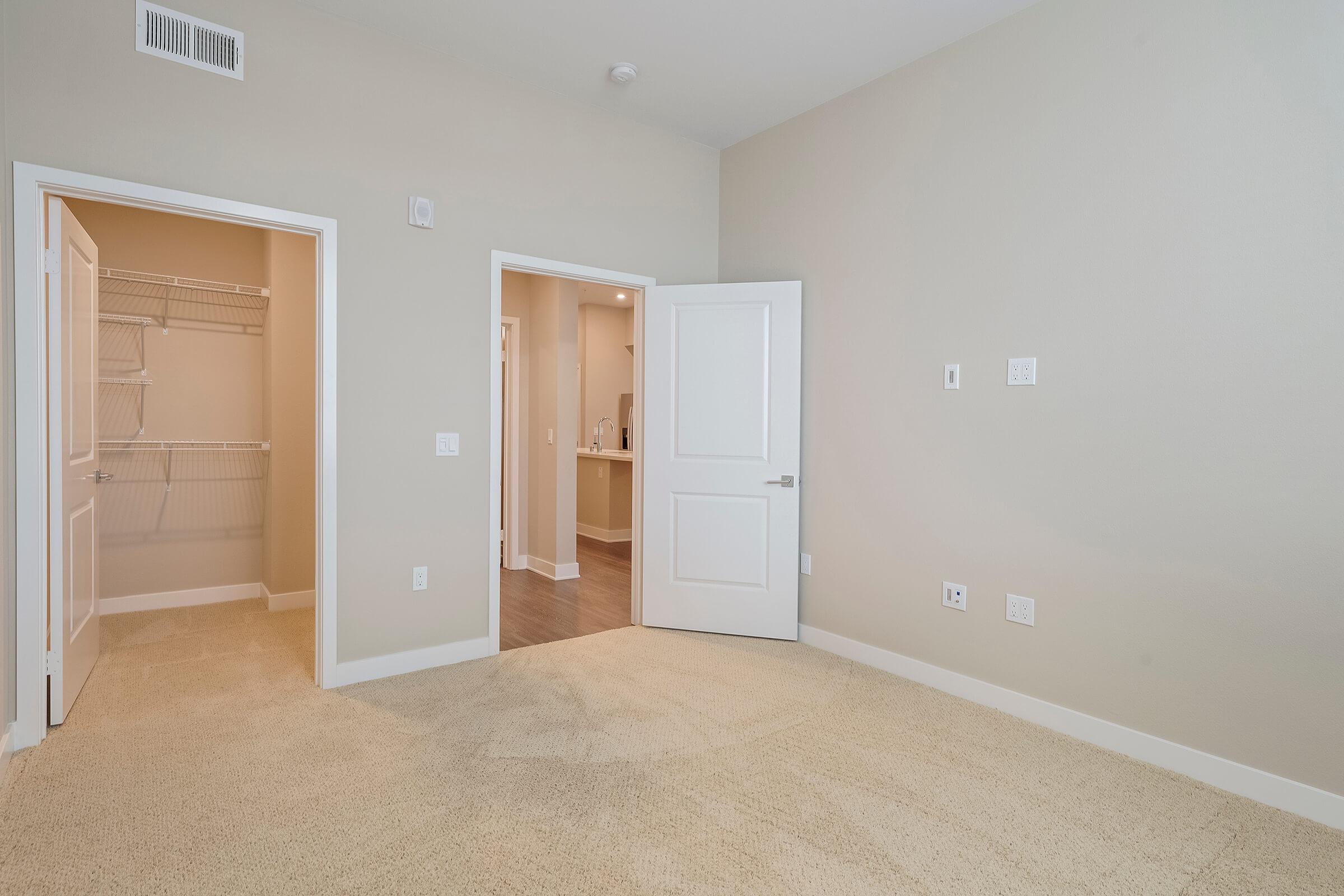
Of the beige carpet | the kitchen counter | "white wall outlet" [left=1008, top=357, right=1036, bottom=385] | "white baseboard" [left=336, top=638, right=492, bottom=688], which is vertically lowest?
the beige carpet

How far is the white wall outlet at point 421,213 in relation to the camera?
3270mm

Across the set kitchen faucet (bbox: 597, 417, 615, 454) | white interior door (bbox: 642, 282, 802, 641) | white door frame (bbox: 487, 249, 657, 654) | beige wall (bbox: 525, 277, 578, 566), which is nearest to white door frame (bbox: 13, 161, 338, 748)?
white door frame (bbox: 487, 249, 657, 654)

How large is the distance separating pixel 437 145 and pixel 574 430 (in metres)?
2.62

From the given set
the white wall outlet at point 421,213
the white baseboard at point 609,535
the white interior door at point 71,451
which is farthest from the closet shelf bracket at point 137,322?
the white baseboard at point 609,535

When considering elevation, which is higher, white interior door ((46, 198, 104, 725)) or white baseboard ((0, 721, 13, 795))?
white interior door ((46, 198, 104, 725))

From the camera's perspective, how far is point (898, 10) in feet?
9.61

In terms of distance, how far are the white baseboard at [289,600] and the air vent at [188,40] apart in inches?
118

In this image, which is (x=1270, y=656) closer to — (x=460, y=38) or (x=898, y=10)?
(x=898, y=10)

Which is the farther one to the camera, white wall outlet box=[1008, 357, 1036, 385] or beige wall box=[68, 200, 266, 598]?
beige wall box=[68, 200, 266, 598]

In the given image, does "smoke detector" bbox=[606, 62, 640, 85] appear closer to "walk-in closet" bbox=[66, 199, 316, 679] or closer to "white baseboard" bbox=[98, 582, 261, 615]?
"walk-in closet" bbox=[66, 199, 316, 679]

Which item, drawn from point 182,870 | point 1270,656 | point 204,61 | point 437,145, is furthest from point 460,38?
point 1270,656

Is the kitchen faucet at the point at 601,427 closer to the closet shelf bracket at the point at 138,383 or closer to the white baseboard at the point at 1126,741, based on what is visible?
the closet shelf bracket at the point at 138,383

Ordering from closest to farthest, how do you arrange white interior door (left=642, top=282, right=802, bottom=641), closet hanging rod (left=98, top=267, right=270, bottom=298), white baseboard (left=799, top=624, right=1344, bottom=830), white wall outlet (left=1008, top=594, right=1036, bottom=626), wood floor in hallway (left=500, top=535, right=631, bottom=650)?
1. white baseboard (left=799, top=624, right=1344, bottom=830)
2. white wall outlet (left=1008, top=594, right=1036, bottom=626)
3. white interior door (left=642, top=282, right=802, bottom=641)
4. wood floor in hallway (left=500, top=535, right=631, bottom=650)
5. closet hanging rod (left=98, top=267, right=270, bottom=298)

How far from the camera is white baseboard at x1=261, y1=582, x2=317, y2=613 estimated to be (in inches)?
173
